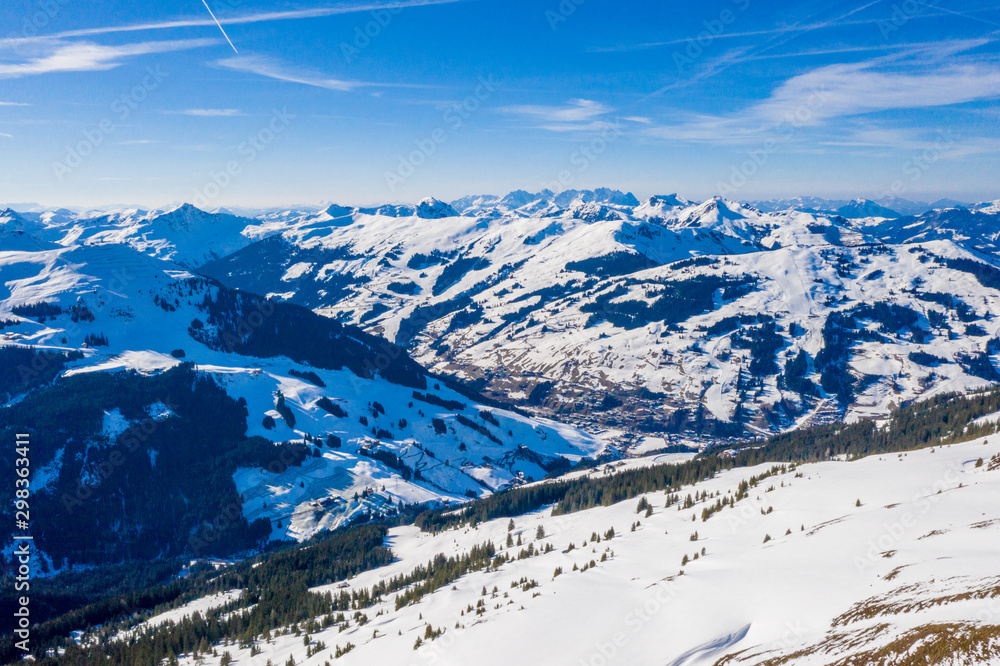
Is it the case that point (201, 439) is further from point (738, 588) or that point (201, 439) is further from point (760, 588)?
point (760, 588)

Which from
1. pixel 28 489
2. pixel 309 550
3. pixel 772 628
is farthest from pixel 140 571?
pixel 772 628

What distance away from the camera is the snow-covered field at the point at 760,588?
2183 centimetres

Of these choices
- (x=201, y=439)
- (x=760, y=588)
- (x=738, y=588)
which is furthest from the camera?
Answer: (x=201, y=439)

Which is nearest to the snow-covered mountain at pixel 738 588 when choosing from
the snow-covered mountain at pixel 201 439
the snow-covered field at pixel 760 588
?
the snow-covered field at pixel 760 588

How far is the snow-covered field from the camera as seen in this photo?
21828 mm

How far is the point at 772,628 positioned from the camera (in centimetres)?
2580

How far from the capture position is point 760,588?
30234 millimetres

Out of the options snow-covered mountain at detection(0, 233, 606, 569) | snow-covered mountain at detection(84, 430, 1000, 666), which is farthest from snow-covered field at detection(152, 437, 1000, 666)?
snow-covered mountain at detection(0, 233, 606, 569)

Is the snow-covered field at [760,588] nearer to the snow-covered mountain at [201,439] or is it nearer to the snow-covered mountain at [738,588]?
the snow-covered mountain at [738,588]

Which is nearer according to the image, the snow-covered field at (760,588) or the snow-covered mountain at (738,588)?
the snow-covered mountain at (738,588)

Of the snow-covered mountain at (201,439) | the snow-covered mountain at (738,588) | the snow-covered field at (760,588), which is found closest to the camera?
the snow-covered mountain at (738,588)

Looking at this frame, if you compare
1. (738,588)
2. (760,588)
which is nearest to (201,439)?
(738,588)

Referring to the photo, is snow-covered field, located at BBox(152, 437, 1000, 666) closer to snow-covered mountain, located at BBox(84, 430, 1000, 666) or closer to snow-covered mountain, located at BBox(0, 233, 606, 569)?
snow-covered mountain, located at BBox(84, 430, 1000, 666)

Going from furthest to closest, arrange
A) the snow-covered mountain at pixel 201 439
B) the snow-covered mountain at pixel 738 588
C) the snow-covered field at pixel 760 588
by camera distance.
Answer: the snow-covered mountain at pixel 201 439
the snow-covered field at pixel 760 588
the snow-covered mountain at pixel 738 588
